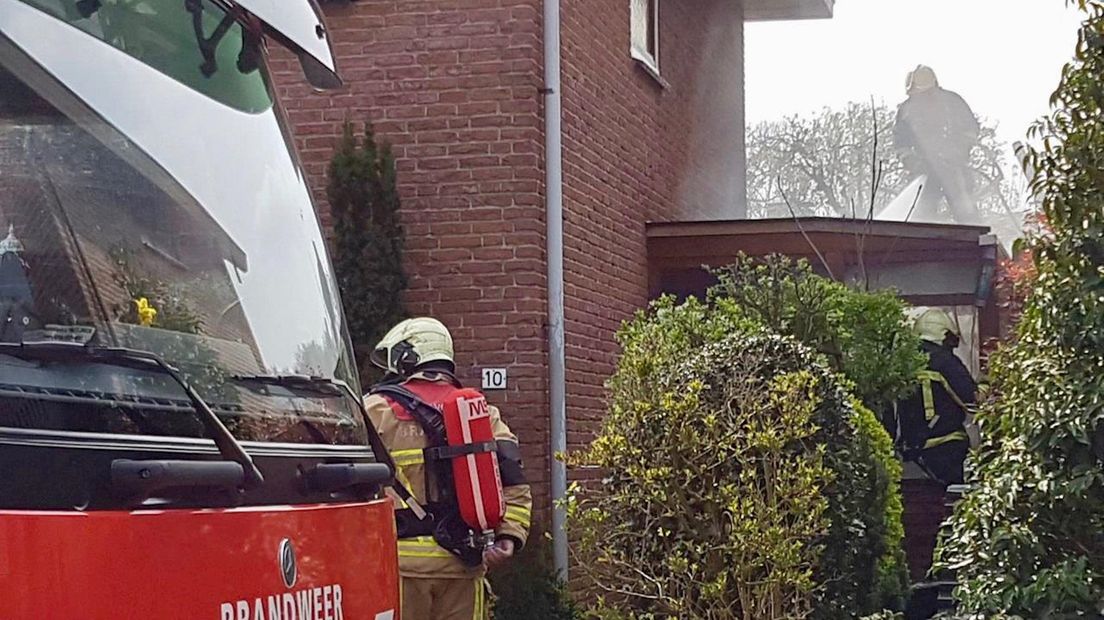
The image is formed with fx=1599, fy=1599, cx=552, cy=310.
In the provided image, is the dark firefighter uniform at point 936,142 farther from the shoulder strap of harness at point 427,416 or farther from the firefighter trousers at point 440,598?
the shoulder strap of harness at point 427,416

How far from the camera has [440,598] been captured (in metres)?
6.00

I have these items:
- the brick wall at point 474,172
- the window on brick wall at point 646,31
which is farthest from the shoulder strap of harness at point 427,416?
the window on brick wall at point 646,31

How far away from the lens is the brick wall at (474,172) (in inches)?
374

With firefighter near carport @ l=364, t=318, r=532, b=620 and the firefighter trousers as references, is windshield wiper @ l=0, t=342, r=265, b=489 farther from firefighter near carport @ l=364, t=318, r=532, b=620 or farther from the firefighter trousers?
the firefighter trousers

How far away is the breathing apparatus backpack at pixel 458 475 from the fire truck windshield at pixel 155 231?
6.73 feet

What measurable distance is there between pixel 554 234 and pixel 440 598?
3957 mm

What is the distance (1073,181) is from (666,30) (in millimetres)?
8065

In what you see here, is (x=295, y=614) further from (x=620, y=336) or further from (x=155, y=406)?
(x=620, y=336)

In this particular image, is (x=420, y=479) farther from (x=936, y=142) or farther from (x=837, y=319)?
(x=936, y=142)

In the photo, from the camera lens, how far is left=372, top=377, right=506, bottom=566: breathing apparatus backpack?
5.68m

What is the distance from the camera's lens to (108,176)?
2844mm

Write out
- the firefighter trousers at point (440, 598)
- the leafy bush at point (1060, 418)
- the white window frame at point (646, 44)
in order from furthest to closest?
1. the white window frame at point (646, 44)
2. the firefighter trousers at point (440, 598)
3. the leafy bush at point (1060, 418)

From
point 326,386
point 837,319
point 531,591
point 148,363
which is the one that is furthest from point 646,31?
point 148,363

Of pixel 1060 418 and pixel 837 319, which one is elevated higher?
pixel 837 319
